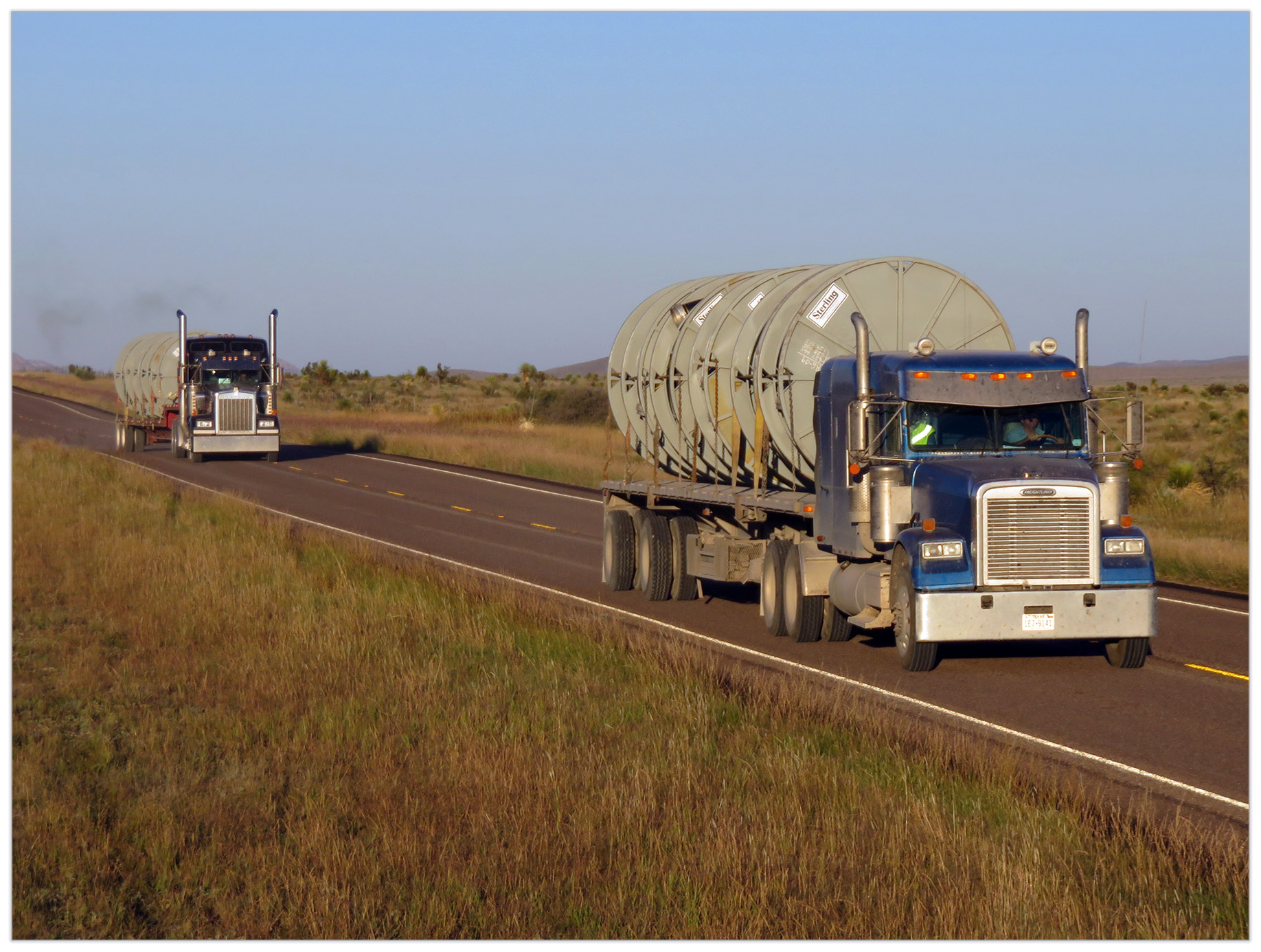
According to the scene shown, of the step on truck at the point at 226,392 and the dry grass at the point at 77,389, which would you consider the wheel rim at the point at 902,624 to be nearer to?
the step on truck at the point at 226,392

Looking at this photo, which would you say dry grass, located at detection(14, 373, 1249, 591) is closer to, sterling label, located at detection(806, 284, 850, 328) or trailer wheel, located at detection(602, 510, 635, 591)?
trailer wheel, located at detection(602, 510, 635, 591)

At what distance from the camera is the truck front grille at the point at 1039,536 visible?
12.5m

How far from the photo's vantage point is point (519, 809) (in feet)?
25.7

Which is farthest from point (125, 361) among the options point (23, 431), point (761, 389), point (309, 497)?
point (761, 389)

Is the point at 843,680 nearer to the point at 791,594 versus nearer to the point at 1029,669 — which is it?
the point at 1029,669

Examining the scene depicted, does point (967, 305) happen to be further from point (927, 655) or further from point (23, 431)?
point (23, 431)

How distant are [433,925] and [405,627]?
8.07 metres

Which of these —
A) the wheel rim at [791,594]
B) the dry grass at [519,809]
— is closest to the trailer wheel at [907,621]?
the dry grass at [519,809]

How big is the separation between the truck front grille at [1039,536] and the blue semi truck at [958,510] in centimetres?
1

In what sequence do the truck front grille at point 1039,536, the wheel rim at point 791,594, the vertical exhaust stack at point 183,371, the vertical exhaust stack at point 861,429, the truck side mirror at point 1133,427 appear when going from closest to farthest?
1. the truck front grille at point 1039,536
2. the truck side mirror at point 1133,427
3. the vertical exhaust stack at point 861,429
4. the wheel rim at point 791,594
5. the vertical exhaust stack at point 183,371

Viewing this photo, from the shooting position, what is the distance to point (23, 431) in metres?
57.2

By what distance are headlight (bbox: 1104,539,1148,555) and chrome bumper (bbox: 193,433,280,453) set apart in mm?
34715

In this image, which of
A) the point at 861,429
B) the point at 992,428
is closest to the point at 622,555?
the point at 861,429

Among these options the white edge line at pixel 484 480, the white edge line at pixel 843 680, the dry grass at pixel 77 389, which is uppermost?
the dry grass at pixel 77 389
